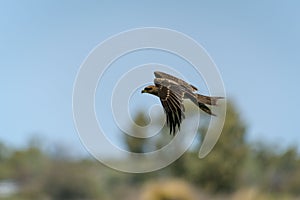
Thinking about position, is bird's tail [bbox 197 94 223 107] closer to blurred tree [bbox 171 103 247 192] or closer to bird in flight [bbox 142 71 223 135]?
bird in flight [bbox 142 71 223 135]

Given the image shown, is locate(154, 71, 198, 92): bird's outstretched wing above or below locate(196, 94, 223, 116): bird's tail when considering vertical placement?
above

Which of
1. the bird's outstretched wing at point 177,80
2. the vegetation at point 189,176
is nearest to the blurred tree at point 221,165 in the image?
the vegetation at point 189,176

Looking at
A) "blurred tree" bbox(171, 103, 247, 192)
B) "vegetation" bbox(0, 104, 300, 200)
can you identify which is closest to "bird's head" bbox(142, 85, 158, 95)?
"vegetation" bbox(0, 104, 300, 200)

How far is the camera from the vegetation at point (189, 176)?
8.95m

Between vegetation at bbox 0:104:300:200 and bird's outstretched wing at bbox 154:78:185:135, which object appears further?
vegetation at bbox 0:104:300:200

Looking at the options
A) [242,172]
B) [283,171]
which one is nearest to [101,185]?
[242,172]

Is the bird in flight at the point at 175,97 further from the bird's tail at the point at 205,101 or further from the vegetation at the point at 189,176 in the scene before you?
the vegetation at the point at 189,176

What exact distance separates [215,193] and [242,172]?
3.51ft

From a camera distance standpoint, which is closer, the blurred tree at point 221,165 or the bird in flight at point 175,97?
the bird in flight at point 175,97

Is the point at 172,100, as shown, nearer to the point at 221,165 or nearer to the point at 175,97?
the point at 175,97

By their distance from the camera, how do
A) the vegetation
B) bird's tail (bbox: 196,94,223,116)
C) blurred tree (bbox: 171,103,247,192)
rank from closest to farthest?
bird's tail (bbox: 196,94,223,116) → the vegetation → blurred tree (bbox: 171,103,247,192)

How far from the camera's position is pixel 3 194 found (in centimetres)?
1072

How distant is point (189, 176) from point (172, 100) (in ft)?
28.7

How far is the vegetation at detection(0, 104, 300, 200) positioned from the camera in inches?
352
